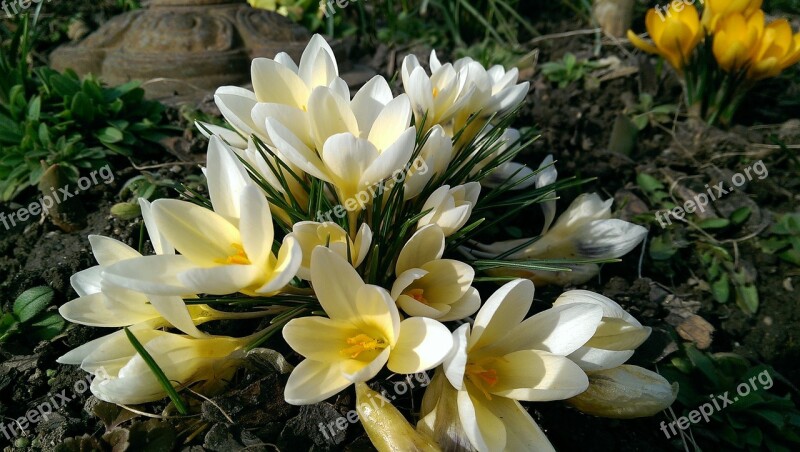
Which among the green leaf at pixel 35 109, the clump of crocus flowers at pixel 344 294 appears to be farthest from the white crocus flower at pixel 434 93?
the green leaf at pixel 35 109

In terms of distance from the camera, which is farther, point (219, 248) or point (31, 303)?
point (31, 303)

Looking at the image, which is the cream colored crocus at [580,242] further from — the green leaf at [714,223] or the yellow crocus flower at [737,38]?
the yellow crocus flower at [737,38]

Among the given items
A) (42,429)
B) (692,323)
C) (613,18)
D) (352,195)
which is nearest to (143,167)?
(42,429)

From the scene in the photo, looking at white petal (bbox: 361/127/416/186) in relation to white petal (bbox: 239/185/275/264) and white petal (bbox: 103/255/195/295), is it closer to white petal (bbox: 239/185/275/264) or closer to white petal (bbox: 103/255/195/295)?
white petal (bbox: 239/185/275/264)

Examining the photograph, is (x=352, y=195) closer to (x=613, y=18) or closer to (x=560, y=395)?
(x=560, y=395)

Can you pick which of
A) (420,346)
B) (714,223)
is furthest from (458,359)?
(714,223)

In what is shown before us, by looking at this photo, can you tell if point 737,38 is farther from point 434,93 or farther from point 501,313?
point 501,313
